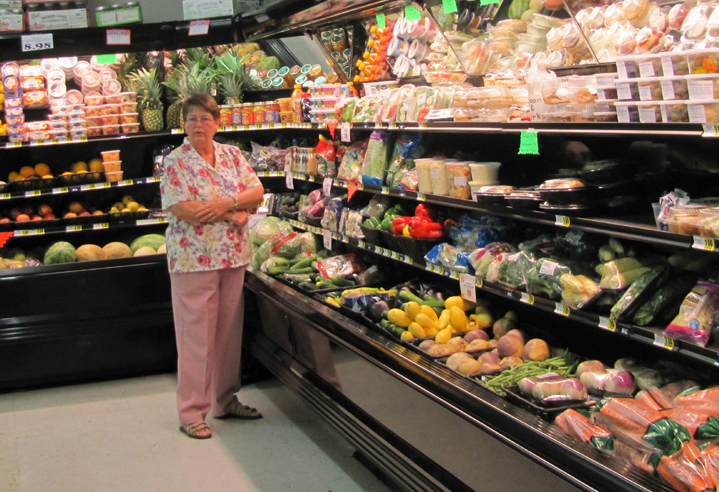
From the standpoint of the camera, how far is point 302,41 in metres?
7.39

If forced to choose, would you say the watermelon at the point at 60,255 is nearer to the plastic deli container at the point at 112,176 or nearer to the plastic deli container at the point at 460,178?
the plastic deli container at the point at 112,176

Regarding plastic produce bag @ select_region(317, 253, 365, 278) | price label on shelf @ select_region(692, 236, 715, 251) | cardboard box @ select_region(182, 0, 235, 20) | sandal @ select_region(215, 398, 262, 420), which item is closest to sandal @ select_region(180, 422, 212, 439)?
sandal @ select_region(215, 398, 262, 420)

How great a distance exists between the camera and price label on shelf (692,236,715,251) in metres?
2.27

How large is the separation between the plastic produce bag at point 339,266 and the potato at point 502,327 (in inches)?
54.9

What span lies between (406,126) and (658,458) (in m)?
2.18

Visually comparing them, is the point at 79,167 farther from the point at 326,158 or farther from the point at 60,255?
the point at 326,158

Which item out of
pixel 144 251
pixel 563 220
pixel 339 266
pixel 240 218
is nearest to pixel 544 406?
pixel 563 220

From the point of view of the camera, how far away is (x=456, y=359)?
3221mm

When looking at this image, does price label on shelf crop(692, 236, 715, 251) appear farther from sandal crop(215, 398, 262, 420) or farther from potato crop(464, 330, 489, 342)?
sandal crop(215, 398, 262, 420)

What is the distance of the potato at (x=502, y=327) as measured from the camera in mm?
3571

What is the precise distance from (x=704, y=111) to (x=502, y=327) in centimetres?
158

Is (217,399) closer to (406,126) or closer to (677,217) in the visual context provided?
(406,126)

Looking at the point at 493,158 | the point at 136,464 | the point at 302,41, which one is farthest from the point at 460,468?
the point at 302,41

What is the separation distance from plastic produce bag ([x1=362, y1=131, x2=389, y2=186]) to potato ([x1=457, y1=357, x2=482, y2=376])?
4.95ft
